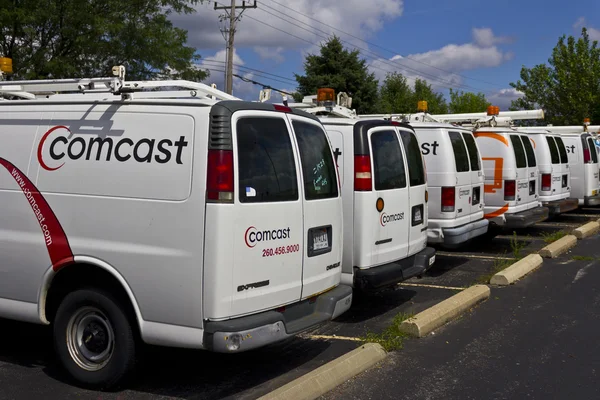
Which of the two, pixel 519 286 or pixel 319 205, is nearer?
pixel 319 205

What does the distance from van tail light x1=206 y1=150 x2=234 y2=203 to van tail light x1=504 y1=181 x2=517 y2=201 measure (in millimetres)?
8678

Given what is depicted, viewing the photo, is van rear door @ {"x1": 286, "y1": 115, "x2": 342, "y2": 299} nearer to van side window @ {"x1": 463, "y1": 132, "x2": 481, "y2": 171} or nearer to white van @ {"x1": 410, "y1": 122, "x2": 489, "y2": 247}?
white van @ {"x1": 410, "y1": 122, "x2": 489, "y2": 247}

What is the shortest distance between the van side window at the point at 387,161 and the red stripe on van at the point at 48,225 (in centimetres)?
346

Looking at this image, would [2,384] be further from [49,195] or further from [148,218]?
[148,218]

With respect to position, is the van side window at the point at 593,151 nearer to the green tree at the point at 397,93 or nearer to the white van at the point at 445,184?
the white van at the point at 445,184

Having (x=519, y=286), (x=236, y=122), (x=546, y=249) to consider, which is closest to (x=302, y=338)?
(x=236, y=122)

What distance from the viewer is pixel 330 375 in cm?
532

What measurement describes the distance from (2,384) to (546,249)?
9.36m

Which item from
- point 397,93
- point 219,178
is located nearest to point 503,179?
point 219,178

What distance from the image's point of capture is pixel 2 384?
543cm

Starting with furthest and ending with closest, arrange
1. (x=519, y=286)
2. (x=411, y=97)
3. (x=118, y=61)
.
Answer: (x=411, y=97) < (x=118, y=61) < (x=519, y=286)

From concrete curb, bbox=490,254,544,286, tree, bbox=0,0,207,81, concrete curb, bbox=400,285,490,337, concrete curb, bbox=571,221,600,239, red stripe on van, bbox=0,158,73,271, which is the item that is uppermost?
tree, bbox=0,0,207,81

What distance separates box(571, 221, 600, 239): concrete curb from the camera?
14.0 metres

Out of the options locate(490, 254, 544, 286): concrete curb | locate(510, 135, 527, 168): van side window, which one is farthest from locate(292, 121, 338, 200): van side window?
locate(510, 135, 527, 168): van side window
